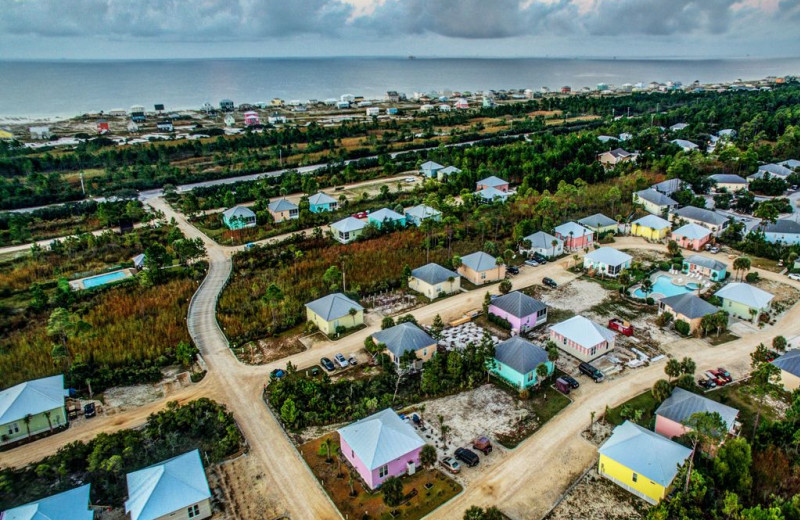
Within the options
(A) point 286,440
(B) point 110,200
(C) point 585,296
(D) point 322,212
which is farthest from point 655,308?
(B) point 110,200

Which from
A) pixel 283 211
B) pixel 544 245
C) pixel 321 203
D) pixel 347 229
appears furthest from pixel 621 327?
pixel 283 211

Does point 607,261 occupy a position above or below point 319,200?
below

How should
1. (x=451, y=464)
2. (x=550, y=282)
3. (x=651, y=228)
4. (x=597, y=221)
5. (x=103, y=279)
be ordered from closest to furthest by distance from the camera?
1. (x=451, y=464)
2. (x=550, y=282)
3. (x=103, y=279)
4. (x=651, y=228)
5. (x=597, y=221)

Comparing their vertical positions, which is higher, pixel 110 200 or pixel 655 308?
pixel 110 200

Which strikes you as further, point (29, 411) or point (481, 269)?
point (481, 269)

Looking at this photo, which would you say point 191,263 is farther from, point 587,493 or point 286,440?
→ point 587,493

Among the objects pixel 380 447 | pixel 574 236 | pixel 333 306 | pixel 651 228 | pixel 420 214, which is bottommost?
pixel 380 447

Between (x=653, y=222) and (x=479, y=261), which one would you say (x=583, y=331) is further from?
(x=653, y=222)
